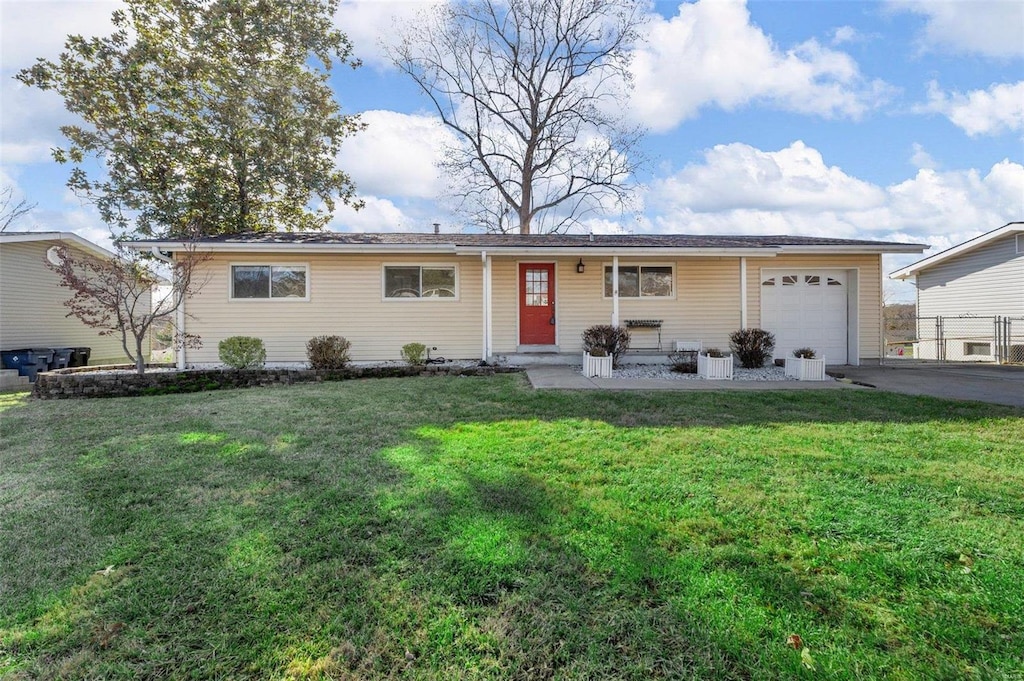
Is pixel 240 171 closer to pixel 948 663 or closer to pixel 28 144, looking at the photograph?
pixel 28 144

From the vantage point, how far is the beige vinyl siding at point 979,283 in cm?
1347

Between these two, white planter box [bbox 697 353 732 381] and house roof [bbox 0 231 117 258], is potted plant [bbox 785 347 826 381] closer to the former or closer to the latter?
white planter box [bbox 697 353 732 381]

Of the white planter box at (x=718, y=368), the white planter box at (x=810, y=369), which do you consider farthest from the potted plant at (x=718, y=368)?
the white planter box at (x=810, y=369)

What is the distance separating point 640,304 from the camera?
35.6 feet

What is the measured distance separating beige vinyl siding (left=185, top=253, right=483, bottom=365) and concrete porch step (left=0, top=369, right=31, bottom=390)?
4200 millimetres

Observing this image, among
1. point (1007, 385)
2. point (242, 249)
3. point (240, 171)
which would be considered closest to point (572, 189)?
point (240, 171)

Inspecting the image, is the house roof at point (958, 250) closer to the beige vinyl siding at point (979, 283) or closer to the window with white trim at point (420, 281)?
the beige vinyl siding at point (979, 283)

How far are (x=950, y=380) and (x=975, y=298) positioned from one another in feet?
32.3

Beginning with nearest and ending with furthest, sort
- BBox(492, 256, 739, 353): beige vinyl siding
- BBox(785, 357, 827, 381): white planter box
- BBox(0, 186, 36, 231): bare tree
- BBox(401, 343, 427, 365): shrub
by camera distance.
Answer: BBox(785, 357, 827, 381): white planter box → BBox(401, 343, 427, 365): shrub → BBox(492, 256, 739, 353): beige vinyl siding → BBox(0, 186, 36, 231): bare tree

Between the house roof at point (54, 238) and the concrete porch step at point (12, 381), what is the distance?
3.48 m

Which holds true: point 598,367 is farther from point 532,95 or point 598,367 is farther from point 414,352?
point 532,95

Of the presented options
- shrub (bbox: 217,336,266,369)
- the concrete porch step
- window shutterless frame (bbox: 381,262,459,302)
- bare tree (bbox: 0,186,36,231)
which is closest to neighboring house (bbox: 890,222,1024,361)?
window shutterless frame (bbox: 381,262,459,302)

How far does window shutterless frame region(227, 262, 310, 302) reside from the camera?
10273 millimetres

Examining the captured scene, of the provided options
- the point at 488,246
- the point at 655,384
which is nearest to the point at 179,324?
the point at 488,246
